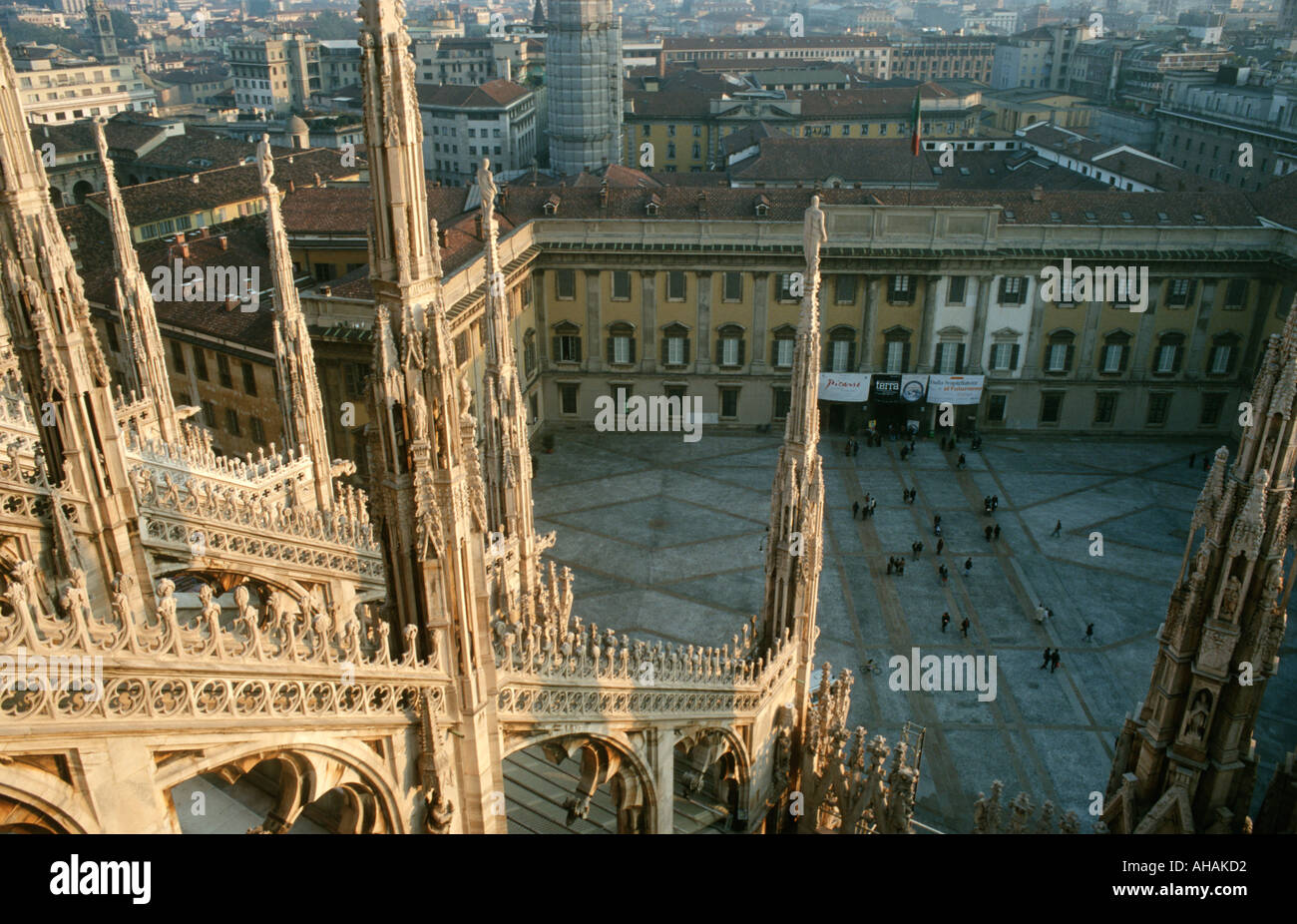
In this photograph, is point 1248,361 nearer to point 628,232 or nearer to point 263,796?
point 628,232

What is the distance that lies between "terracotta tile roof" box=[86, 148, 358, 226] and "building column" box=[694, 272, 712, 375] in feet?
95.9

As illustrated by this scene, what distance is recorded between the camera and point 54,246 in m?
15.4

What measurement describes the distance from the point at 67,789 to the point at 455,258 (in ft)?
142

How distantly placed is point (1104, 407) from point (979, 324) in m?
9.84

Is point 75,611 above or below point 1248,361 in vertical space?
above

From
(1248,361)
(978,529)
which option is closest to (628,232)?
(978,529)

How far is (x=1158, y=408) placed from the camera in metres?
59.7

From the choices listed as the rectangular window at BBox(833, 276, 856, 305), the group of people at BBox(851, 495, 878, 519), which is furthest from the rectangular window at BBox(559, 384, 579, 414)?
the group of people at BBox(851, 495, 878, 519)

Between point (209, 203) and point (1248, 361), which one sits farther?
point (209, 203)

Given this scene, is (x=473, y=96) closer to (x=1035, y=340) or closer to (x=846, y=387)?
(x=846, y=387)

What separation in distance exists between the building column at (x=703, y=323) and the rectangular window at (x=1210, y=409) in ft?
100

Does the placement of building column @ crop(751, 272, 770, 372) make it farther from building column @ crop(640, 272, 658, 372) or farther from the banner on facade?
the banner on facade

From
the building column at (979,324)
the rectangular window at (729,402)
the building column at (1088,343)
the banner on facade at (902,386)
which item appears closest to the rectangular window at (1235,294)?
the building column at (1088,343)

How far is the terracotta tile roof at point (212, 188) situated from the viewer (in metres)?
65.1
